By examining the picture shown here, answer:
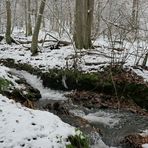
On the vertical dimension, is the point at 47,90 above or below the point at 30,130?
below

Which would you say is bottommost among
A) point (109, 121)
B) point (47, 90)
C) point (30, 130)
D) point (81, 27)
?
point (109, 121)

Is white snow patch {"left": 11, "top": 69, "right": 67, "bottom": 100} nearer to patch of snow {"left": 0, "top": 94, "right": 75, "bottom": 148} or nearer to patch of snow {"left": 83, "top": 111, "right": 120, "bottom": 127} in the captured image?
patch of snow {"left": 83, "top": 111, "right": 120, "bottom": 127}

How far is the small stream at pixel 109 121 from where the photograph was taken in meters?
7.29

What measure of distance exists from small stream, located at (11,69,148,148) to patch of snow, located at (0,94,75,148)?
4.87 ft

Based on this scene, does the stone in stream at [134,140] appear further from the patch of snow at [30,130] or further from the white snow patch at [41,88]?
the white snow patch at [41,88]

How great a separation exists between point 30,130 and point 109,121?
3.82 meters

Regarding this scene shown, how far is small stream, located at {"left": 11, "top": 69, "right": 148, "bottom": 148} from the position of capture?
7289mm

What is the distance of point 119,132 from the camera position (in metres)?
7.84

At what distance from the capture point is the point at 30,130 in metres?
5.28

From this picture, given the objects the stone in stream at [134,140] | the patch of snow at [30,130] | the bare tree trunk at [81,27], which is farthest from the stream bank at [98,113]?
the bare tree trunk at [81,27]

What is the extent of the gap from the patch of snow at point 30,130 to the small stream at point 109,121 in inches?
58.4

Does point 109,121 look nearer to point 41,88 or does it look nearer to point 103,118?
point 103,118

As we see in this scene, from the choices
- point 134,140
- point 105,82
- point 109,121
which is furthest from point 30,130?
point 105,82

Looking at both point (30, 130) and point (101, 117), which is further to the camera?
point (101, 117)
